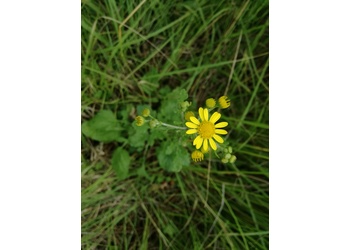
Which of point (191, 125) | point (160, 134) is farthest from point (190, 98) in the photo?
point (191, 125)

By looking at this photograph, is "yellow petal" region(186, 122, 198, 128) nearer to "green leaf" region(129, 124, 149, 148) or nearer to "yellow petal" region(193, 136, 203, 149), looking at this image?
"yellow petal" region(193, 136, 203, 149)

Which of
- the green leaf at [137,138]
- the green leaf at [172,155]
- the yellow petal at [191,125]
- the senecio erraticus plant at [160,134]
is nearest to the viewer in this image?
the yellow petal at [191,125]

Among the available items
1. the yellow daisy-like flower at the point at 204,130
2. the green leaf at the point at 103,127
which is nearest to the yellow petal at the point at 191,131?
the yellow daisy-like flower at the point at 204,130

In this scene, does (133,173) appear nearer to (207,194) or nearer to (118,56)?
(207,194)

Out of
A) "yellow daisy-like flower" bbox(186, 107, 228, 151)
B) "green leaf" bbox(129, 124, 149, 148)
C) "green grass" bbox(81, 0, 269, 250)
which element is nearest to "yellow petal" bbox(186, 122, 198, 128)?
"yellow daisy-like flower" bbox(186, 107, 228, 151)

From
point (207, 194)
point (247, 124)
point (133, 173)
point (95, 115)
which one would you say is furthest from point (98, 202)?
point (247, 124)

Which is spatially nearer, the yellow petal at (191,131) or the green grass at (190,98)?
the yellow petal at (191,131)

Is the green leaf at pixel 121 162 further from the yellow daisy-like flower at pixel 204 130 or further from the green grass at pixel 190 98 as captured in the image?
the yellow daisy-like flower at pixel 204 130
